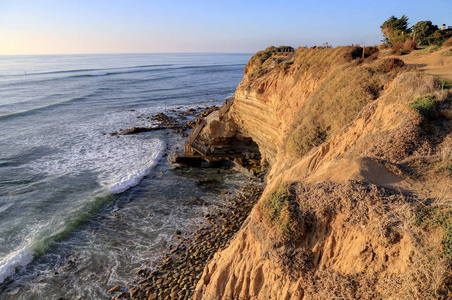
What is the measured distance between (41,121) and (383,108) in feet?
137

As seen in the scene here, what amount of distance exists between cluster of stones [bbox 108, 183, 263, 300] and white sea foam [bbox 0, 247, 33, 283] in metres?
5.26

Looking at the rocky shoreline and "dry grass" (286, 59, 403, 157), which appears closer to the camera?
the rocky shoreline

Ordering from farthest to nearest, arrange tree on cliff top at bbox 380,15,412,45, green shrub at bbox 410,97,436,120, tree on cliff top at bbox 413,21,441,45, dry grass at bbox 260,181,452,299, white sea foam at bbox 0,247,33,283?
tree on cliff top at bbox 380,15,412,45, tree on cliff top at bbox 413,21,441,45, white sea foam at bbox 0,247,33,283, green shrub at bbox 410,97,436,120, dry grass at bbox 260,181,452,299

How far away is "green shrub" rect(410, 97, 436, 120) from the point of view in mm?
8945

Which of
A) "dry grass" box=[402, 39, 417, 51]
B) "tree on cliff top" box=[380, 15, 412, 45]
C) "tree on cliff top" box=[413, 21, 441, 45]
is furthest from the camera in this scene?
"tree on cliff top" box=[380, 15, 412, 45]

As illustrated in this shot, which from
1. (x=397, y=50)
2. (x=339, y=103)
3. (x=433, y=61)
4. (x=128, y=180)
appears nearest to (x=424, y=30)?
(x=397, y=50)

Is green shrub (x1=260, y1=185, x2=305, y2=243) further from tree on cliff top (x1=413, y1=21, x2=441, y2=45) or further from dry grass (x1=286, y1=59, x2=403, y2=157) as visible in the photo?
tree on cliff top (x1=413, y1=21, x2=441, y2=45)

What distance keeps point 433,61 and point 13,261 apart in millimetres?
25591

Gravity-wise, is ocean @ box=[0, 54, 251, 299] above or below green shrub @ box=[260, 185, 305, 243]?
below

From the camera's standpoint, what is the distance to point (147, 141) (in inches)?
1243

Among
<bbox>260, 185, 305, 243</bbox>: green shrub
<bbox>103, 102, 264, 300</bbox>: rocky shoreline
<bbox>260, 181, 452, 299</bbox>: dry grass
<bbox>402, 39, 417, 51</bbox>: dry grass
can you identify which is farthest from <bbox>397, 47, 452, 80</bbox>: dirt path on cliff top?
<bbox>103, 102, 264, 300</bbox>: rocky shoreline

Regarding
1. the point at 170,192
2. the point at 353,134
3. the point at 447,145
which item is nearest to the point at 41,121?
the point at 170,192

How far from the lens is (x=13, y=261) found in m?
13.5

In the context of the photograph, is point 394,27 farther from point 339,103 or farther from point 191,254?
point 191,254
